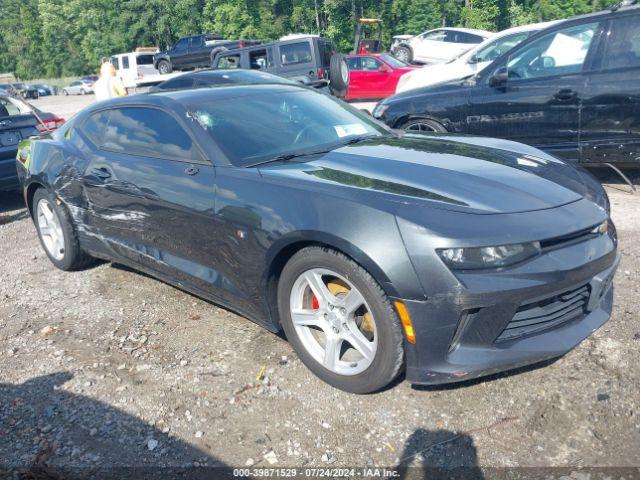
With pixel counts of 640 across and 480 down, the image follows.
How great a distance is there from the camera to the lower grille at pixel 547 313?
2.46 metres

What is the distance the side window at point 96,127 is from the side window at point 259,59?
33.6ft

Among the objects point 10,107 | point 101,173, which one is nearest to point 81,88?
point 10,107

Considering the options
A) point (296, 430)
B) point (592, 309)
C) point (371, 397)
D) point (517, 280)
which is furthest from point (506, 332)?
point (296, 430)

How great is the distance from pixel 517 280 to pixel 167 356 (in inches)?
81.4

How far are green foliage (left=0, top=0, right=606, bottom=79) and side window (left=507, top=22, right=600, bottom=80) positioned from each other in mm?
39419

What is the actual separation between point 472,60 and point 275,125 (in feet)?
23.5

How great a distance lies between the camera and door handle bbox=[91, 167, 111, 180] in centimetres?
392

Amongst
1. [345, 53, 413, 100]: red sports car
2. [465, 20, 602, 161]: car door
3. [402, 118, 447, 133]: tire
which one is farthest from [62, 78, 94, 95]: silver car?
[465, 20, 602, 161]: car door

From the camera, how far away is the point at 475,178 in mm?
2867

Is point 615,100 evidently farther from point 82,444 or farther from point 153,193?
point 82,444

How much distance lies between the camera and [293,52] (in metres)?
14.0

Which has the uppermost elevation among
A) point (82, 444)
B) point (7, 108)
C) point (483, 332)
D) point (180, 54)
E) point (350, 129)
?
point (180, 54)

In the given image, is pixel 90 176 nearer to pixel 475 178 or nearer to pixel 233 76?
pixel 475 178

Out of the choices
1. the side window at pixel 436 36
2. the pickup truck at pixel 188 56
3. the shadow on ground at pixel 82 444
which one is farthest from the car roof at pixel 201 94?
the pickup truck at pixel 188 56
